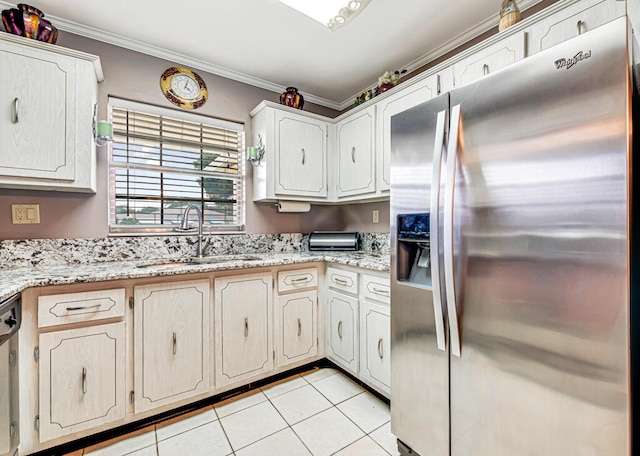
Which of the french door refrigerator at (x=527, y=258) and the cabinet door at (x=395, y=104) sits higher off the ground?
the cabinet door at (x=395, y=104)

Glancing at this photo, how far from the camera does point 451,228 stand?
3.67 ft

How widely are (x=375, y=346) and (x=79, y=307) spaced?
1658 millimetres

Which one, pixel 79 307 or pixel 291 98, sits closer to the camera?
pixel 79 307

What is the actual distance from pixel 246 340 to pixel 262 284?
1.26 ft

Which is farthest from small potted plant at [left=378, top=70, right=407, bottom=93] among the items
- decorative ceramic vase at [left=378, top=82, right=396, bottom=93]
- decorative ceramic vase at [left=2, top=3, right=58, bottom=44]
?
decorative ceramic vase at [left=2, top=3, right=58, bottom=44]

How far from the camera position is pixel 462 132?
44.6 inches

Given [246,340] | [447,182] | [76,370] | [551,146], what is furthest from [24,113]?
[551,146]

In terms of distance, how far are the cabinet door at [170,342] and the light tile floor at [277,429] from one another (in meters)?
0.17

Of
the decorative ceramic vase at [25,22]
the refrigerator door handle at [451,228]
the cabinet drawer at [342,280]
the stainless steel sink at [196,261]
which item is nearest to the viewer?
the refrigerator door handle at [451,228]

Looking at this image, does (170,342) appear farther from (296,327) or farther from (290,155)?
(290,155)

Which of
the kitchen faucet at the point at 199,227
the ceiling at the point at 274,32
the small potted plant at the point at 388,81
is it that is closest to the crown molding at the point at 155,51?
the ceiling at the point at 274,32

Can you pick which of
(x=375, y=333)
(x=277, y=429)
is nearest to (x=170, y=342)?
(x=277, y=429)

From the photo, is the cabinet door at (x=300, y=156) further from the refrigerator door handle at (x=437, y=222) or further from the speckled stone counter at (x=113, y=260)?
the refrigerator door handle at (x=437, y=222)

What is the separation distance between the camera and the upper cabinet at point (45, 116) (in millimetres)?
1541
